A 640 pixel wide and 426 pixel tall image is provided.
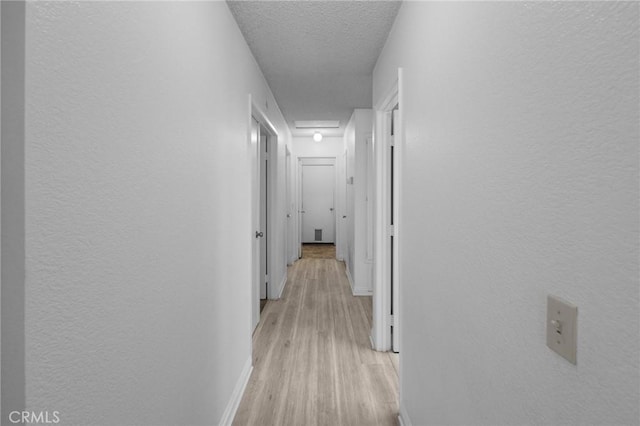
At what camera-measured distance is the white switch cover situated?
0.68 m

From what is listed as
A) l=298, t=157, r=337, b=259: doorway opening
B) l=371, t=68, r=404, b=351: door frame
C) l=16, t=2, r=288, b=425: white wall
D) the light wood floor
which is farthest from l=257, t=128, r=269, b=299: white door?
l=298, t=157, r=337, b=259: doorway opening

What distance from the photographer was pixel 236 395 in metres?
2.27

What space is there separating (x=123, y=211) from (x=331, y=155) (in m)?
6.85

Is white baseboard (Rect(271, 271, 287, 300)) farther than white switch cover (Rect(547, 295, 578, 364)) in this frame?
Yes

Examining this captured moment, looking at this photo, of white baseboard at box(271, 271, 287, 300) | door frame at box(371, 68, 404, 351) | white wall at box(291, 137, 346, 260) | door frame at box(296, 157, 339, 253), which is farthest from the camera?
door frame at box(296, 157, 339, 253)

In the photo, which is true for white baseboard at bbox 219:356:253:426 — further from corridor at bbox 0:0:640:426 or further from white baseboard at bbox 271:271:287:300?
white baseboard at bbox 271:271:287:300

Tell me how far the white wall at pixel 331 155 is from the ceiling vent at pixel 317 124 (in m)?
1.00

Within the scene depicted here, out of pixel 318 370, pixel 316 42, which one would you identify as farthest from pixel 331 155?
pixel 318 370

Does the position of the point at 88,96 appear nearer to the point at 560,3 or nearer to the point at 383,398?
the point at 560,3

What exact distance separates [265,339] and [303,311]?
0.87 metres

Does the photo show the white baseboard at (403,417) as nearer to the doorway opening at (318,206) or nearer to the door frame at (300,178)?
the door frame at (300,178)

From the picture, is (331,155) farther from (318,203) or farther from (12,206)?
(12,206)

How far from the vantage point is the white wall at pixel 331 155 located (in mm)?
7254

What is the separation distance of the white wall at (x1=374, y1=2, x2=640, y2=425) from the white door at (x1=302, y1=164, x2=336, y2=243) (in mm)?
7685
